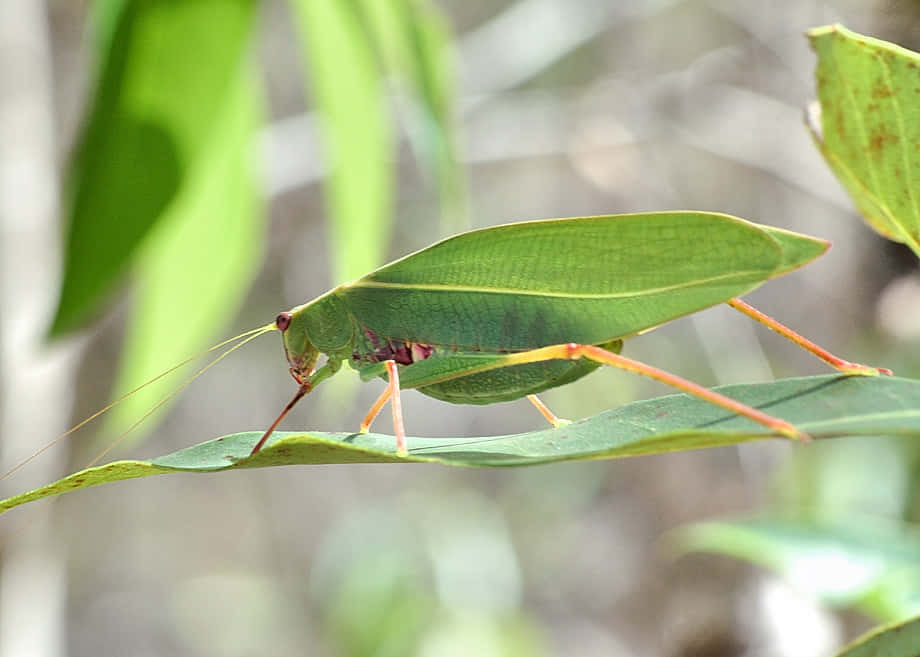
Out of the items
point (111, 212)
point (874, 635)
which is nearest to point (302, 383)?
point (111, 212)

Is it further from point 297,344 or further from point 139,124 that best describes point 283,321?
point 139,124

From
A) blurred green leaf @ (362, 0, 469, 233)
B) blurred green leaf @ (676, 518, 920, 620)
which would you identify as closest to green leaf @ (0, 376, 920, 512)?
blurred green leaf @ (676, 518, 920, 620)

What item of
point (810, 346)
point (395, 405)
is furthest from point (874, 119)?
point (395, 405)

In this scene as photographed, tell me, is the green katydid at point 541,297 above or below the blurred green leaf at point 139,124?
below

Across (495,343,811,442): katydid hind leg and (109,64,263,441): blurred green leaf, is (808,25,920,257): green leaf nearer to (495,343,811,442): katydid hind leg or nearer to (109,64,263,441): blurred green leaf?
(495,343,811,442): katydid hind leg

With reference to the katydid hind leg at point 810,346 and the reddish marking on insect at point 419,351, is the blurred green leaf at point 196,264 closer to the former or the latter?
the reddish marking on insect at point 419,351

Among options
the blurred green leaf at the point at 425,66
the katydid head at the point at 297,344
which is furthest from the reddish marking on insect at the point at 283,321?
the blurred green leaf at the point at 425,66

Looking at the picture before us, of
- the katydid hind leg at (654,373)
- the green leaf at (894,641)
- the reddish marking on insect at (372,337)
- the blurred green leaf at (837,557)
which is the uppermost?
the reddish marking on insect at (372,337)
